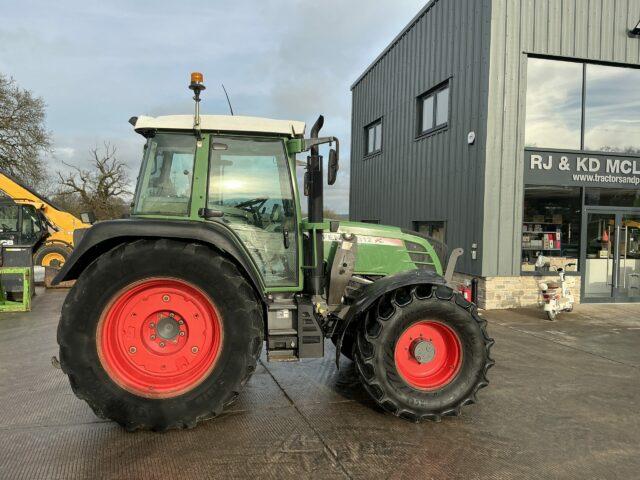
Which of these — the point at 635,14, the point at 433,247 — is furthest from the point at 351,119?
the point at 433,247

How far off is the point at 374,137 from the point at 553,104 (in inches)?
247

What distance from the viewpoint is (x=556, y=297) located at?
27.3 ft

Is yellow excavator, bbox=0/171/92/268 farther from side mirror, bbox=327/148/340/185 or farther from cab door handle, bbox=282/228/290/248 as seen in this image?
side mirror, bbox=327/148/340/185

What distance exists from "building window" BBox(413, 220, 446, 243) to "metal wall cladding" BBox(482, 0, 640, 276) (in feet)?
5.05

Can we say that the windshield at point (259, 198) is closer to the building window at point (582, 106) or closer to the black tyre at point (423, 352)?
the black tyre at point (423, 352)

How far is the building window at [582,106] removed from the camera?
370 inches

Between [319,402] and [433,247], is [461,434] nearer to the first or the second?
[319,402]

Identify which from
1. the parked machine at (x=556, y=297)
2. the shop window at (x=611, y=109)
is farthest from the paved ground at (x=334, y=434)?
the shop window at (x=611, y=109)

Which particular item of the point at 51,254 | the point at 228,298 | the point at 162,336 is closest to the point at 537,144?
the point at 228,298

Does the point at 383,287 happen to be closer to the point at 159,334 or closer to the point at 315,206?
the point at 315,206

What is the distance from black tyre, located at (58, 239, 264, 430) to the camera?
3357 millimetres

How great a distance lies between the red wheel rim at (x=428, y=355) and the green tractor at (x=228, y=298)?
0.5 inches

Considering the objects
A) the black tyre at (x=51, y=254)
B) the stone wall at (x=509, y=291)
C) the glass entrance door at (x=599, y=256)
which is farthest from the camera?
the black tyre at (x=51, y=254)

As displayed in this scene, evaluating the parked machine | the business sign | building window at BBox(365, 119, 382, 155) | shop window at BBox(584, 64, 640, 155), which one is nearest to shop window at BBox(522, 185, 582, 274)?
the business sign
